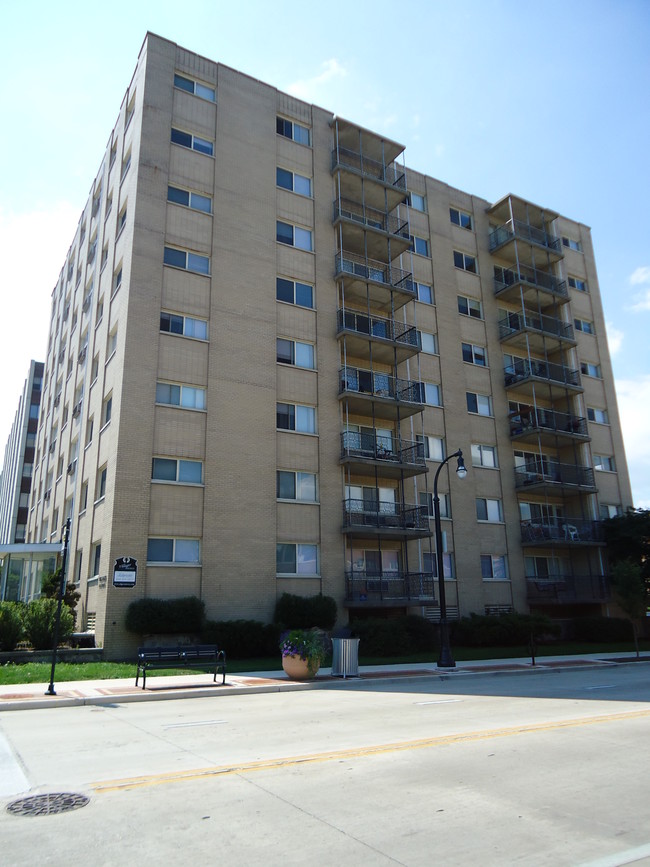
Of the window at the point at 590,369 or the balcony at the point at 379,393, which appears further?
the window at the point at 590,369

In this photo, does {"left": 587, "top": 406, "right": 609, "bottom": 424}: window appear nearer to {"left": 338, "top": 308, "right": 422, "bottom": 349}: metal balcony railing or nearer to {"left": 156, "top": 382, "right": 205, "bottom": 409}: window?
{"left": 338, "top": 308, "right": 422, "bottom": 349}: metal balcony railing

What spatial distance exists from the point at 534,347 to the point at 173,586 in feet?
88.5

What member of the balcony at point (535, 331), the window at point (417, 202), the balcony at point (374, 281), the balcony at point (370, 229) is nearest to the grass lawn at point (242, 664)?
the balcony at point (535, 331)

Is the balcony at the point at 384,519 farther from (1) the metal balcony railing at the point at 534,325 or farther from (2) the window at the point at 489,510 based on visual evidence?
(1) the metal balcony railing at the point at 534,325

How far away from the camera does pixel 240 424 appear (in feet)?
90.1

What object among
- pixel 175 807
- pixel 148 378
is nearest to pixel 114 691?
pixel 175 807

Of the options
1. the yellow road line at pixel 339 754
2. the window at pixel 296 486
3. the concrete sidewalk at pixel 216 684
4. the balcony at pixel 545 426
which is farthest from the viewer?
the balcony at pixel 545 426

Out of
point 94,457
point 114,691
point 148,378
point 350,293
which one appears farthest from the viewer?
point 350,293

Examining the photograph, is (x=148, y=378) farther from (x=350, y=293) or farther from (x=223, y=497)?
(x=350, y=293)

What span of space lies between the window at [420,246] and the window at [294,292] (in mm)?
8511

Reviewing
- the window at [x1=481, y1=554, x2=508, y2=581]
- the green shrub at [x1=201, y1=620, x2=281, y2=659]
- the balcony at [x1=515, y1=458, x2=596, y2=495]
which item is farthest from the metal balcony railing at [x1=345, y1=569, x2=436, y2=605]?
the balcony at [x1=515, y1=458, x2=596, y2=495]

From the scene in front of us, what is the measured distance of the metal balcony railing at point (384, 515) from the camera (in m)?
29.1

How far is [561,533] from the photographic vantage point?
3659cm

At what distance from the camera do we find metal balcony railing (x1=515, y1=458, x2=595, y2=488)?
36094mm
